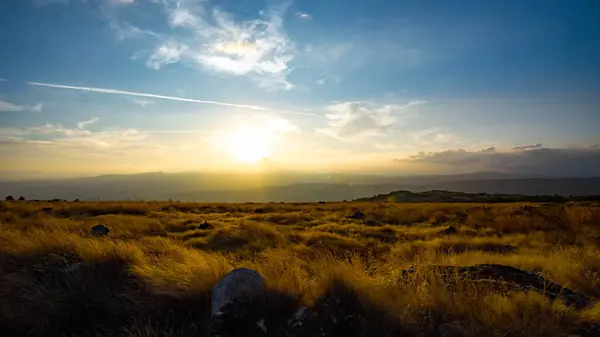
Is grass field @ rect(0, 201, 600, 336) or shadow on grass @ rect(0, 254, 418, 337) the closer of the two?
grass field @ rect(0, 201, 600, 336)

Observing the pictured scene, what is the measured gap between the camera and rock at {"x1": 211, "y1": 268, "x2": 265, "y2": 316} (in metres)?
4.56

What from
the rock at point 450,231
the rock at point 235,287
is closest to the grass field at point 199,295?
the rock at point 235,287

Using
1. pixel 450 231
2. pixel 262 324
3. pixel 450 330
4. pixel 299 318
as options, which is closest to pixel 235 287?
pixel 262 324

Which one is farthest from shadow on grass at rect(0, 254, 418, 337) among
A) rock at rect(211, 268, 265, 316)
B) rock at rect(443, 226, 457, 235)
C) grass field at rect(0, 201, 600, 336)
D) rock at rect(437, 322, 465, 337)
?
rock at rect(443, 226, 457, 235)

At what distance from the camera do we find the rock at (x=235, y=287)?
15.0ft

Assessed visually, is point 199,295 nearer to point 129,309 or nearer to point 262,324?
point 129,309

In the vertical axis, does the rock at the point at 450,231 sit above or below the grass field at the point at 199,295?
below

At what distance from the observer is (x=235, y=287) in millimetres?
4691

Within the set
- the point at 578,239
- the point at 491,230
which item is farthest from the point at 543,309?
the point at 491,230

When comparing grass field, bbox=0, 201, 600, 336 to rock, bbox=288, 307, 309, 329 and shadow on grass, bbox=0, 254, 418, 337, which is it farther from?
rock, bbox=288, 307, 309, 329

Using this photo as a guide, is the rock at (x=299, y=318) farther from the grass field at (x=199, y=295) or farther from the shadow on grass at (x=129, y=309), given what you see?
the grass field at (x=199, y=295)

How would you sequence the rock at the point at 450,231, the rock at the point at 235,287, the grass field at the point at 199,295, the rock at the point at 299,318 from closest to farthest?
1. the grass field at the point at 199,295
2. the rock at the point at 299,318
3. the rock at the point at 235,287
4. the rock at the point at 450,231

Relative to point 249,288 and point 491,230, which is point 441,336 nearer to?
point 249,288

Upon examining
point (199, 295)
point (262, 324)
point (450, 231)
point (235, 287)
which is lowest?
point (450, 231)
